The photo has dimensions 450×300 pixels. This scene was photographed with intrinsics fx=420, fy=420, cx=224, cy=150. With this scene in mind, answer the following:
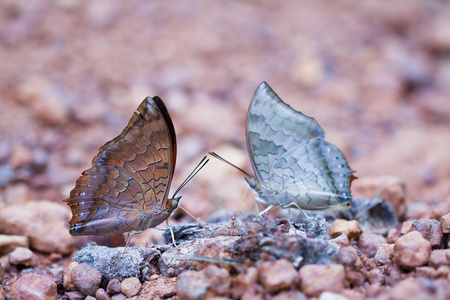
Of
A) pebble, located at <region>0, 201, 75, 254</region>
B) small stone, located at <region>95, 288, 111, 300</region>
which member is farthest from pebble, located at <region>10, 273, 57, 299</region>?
pebble, located at <region>0, 201, 75, 254</region>

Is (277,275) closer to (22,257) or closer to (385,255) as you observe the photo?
(385,255)

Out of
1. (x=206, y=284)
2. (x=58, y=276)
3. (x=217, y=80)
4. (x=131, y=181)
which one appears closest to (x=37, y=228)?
(x=58, y=276)

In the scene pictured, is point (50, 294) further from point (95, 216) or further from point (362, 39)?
point (362, 39)

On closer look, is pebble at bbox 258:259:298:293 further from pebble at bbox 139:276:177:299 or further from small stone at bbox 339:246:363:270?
pebble at bbox 139:276:177:299

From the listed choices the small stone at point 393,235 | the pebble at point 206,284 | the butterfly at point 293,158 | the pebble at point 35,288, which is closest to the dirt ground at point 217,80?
the small stone at point 393,235

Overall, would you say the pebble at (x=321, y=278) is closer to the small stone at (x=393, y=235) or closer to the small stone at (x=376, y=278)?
the small stone at (x=376, y=278)

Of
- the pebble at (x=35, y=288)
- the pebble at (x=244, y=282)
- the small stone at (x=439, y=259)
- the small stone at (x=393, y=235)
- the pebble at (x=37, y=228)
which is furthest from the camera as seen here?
the pebble at (x=37, y=228)
